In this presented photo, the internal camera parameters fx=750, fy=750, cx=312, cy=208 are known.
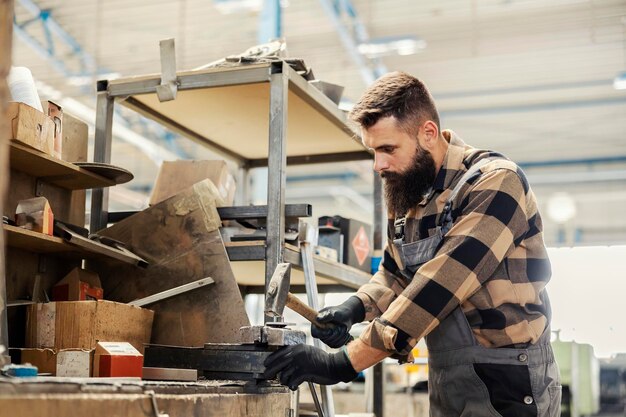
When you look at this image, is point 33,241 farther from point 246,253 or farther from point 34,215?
point 246,253

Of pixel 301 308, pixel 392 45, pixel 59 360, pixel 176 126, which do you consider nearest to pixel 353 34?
pixel 392 45

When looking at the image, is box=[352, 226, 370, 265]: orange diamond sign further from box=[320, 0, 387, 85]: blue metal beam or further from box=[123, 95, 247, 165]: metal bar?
box=[320, 0, 387, 85]: blue metal beam

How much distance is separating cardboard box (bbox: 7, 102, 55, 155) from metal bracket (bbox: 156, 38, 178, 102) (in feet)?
1.73

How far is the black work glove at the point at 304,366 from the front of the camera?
79.8 inches

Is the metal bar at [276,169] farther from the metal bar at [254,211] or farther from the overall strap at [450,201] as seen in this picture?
the overall strap at [450,201]

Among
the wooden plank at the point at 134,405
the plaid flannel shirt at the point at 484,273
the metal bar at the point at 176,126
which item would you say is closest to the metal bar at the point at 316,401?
the wooden plank at the point at 134,405

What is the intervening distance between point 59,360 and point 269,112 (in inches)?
48.6

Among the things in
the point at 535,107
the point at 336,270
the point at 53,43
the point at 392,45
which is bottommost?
the point at 336,270

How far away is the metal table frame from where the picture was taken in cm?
272

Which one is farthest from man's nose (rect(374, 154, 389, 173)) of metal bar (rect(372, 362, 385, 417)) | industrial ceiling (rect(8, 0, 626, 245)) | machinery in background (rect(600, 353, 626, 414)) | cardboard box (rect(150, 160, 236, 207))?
machinery in background (rect(600, 353, 626, 414))

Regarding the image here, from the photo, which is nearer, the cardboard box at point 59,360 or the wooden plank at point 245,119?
the cardboard box at point 59,360

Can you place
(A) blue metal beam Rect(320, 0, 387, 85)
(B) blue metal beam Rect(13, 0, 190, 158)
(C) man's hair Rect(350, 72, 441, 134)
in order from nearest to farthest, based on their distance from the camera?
1. (C) man's hair Rect(350, 72, 441, 134)
2. (A) blue metal beam Rect(320, 0, 387, 85)
3. (B) blue metal beam Rect(13, 0, 190, 158)

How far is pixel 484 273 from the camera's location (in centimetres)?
209

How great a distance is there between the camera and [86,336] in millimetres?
2279
